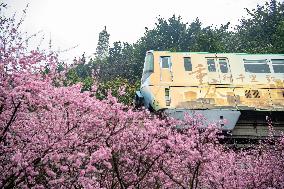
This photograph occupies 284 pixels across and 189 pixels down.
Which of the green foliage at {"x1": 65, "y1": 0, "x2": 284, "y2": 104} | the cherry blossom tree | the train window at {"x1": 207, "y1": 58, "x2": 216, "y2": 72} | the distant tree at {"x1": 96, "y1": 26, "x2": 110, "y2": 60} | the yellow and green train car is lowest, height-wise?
the cherry blossom tree

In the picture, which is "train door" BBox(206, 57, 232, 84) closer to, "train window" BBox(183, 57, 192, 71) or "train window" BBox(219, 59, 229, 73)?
"train window" BBox(219, 59, 229, 73)

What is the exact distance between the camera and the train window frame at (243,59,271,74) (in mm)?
12188

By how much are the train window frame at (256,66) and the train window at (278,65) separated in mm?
238

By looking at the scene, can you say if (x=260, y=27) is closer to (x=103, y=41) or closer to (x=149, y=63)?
(x=149, y=63)

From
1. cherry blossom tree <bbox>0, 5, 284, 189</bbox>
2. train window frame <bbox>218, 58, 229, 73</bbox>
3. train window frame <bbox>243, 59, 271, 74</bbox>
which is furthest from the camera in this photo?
train window frame <bbox>243, 59, 271, 74</bbox>

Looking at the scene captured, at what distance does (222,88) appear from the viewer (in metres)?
11.7

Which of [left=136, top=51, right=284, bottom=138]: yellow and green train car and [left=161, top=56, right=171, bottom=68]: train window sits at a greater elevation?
[left=161, top=56, right=171, bottom=68]: train window

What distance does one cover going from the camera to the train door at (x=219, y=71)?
1184 cm

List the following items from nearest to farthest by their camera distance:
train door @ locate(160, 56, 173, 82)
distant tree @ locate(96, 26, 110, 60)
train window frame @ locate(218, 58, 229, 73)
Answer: train door @ locate(160, 56, 173, 82), train window frame @ locate(218, 58, 229, 73), distant tree @ locate(96, 26, 110, 60)

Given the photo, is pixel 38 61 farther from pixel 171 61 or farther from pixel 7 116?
pixel 171 61

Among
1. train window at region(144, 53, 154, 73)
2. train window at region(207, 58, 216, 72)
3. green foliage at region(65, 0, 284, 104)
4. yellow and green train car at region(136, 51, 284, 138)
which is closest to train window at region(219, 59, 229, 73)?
yellow and green train car at region(136, 51, 284, 138)

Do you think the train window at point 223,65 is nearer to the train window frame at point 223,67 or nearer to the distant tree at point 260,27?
the train window frame at point 223,67

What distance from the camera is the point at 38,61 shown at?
530 centimetres

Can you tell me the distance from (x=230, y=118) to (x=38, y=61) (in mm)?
7497
